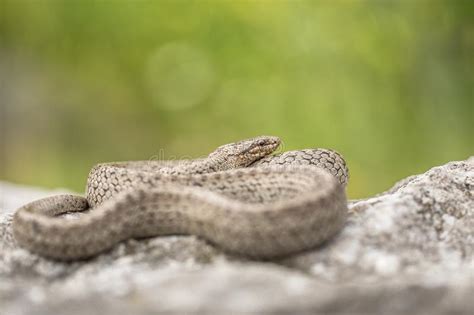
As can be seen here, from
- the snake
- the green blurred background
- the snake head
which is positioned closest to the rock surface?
the snake

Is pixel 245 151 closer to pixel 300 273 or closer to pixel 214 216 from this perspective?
pixel 214 216

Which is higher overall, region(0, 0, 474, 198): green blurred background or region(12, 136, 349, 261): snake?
region(0, 0, 474, 198): green blurred background

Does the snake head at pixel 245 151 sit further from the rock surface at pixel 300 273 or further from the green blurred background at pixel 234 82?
the green blurred background at pixel 234 82

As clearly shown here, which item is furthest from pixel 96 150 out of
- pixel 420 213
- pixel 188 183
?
pixel 420 213

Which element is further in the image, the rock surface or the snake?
the snake

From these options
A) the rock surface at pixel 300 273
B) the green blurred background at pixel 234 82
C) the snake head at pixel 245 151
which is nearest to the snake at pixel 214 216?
the rock surface at pixel 300 273

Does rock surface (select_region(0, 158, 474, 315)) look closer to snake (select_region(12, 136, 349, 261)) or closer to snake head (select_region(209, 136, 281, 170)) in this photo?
snake (select_region(12, 136, 349, 261))
